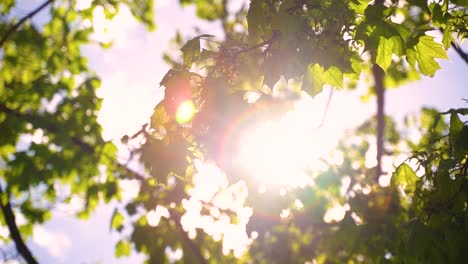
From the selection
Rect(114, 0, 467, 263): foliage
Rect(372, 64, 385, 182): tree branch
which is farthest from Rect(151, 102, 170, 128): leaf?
Rect(372, 64, 385, 182): tree branch

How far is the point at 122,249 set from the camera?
6.67m

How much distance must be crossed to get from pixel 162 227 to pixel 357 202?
3.00 m

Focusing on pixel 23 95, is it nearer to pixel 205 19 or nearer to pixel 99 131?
pixel 99 131

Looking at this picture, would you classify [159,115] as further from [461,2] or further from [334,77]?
[461,2]

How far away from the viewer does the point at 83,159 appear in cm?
747

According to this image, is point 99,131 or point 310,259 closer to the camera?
point 99,131

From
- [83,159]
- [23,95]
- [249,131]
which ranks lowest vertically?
[249,131]

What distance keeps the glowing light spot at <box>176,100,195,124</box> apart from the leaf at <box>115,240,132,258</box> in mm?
4842

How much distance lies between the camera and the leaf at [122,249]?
262 inches

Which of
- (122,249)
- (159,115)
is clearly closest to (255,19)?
(159,115)

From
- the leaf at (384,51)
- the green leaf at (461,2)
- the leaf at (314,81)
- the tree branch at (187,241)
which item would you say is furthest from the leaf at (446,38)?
the tree branch at (187,241)

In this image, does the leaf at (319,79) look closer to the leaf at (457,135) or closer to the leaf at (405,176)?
the leaf at (457,135)

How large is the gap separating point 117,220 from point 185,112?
4396 mm

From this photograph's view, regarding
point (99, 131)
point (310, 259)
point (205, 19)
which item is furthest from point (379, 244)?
point (205, 19)
